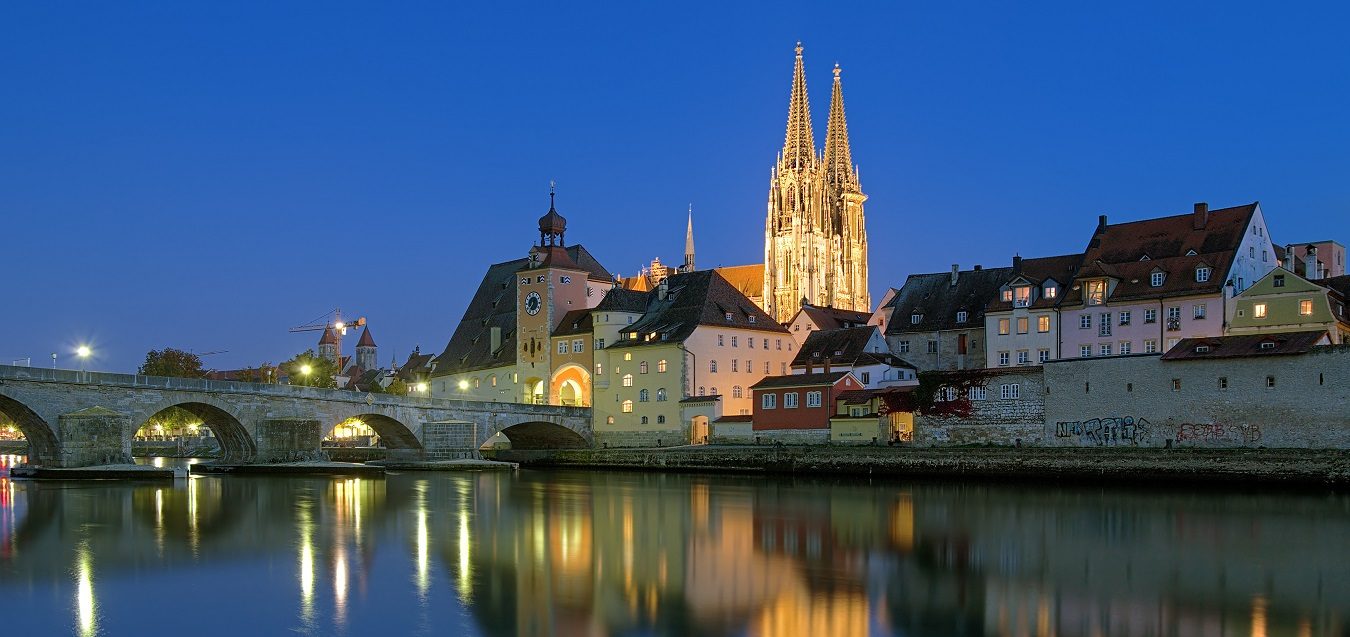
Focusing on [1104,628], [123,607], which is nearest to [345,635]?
[123,607]

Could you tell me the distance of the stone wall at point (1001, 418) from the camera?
197 ft

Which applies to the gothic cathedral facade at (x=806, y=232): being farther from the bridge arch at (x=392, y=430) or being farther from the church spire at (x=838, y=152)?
the bridge arch at (x=392, y=430)

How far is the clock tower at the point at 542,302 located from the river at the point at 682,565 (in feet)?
128

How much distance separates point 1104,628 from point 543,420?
5840cm

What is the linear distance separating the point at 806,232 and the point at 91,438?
3363 inches

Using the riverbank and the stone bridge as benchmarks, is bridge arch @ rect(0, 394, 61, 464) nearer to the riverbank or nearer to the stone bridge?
the stone bridge

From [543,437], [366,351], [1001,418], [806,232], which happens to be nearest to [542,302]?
[543,437]

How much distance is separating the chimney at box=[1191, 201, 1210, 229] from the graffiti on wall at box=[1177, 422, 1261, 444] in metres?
15.0

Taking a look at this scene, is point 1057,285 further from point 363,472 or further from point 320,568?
point 320,568

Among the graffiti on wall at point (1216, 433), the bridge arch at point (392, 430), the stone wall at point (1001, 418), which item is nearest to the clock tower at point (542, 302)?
the bridge arch at point (392, 430)

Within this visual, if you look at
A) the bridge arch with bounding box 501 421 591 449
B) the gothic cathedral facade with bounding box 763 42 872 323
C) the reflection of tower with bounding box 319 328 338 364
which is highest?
the gothic cathedral facade with bounding box 763 42 872 323

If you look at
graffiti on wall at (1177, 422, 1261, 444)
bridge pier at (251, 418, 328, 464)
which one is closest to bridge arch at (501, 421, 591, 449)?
bridge pier at (251, 418, 328, 464)

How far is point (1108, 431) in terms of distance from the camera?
5669 cm

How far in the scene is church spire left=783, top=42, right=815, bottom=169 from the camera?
133m
